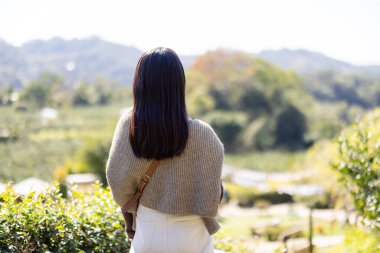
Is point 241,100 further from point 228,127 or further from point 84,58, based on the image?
point 84,58

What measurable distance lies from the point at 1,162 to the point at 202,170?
23.0 m

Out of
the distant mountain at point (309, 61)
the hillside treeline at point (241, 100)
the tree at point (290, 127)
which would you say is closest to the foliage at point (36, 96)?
the hillside treeline at point (241, 100)

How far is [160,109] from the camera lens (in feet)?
5.56

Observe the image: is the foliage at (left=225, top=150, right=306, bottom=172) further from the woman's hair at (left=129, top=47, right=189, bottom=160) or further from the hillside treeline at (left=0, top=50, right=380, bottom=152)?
the woman's hair at (left=129, top=47, right=189, bottom=160)

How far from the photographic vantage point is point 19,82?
38.9 metres

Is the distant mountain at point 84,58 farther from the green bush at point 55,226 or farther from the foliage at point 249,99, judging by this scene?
the green bush at point 55,226

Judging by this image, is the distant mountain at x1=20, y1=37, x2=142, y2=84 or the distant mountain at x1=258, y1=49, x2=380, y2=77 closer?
the distant mountain at x1=20, y1=37, x2=142, y2=84

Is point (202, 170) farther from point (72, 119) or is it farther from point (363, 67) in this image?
point (363, 67)

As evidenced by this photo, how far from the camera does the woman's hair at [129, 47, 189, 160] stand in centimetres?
167

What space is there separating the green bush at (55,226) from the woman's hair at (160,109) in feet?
3.65

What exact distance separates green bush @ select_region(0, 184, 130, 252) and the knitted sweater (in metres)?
0.96

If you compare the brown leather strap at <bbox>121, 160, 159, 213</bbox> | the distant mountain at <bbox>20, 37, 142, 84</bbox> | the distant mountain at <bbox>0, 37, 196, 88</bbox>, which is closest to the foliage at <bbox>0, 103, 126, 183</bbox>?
the distant mountain at <bbox>0, 37, 196, 88</bbox>

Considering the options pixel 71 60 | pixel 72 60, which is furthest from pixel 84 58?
pixel 71 60

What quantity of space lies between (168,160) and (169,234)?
29 cm
